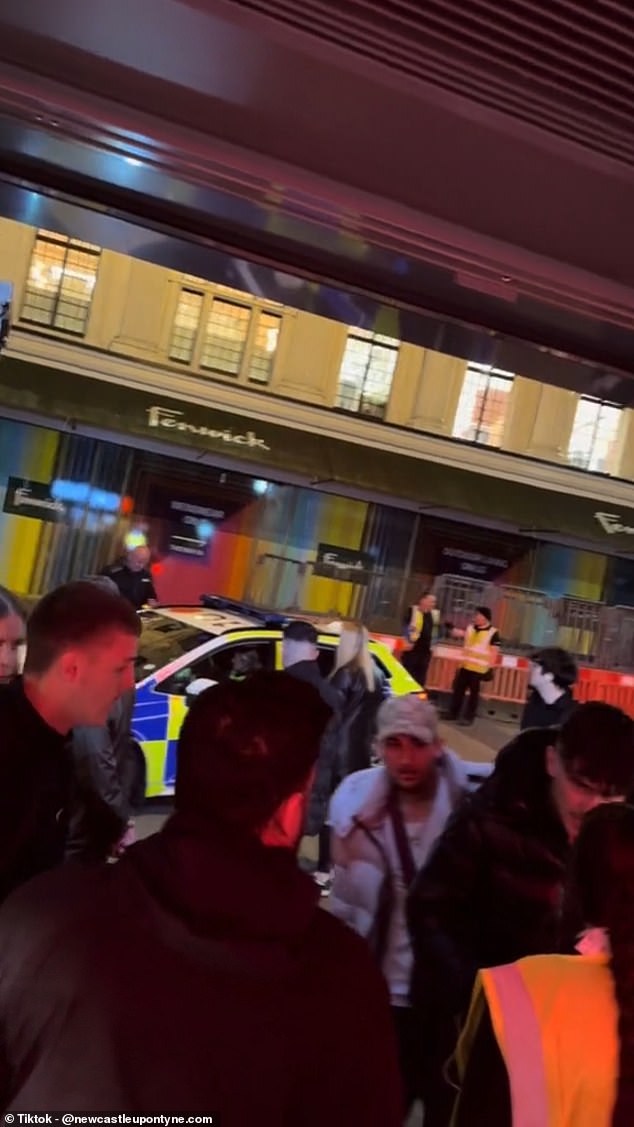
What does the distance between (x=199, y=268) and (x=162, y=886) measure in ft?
6.52

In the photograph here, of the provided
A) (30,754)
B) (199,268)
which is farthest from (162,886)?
(199,268)

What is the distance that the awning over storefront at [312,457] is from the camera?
12188 mm

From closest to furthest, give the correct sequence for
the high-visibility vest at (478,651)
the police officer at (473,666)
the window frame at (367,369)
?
the police officer at (473,666), the high-visibility vest at (478,651), the window frame at (367,369)

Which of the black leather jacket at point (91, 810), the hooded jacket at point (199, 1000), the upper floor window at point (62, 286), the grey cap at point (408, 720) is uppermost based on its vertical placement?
the upper floor window at point (62, 286)

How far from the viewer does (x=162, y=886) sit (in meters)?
1.14

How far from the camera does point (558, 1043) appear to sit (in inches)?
50.0

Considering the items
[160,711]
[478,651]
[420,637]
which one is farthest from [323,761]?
[420,637]

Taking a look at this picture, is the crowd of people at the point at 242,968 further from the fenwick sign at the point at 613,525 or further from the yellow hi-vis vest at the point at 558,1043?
the fenwick sign at the point at 613,525

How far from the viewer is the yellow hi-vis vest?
125 centimetres

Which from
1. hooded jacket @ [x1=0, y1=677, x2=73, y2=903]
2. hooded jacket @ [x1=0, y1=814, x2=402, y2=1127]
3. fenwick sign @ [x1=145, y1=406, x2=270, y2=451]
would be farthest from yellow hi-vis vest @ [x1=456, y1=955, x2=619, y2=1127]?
fenwick sign @ [x1=145, y1=406, x2=270, y2=451]

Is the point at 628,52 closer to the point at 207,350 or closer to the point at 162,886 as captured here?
the point at 162,886

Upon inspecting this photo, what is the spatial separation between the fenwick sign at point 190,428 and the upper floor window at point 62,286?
1.48 metres

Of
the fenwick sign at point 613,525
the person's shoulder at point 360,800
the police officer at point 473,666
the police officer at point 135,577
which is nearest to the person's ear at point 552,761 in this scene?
the person's shoulder at point 360,800

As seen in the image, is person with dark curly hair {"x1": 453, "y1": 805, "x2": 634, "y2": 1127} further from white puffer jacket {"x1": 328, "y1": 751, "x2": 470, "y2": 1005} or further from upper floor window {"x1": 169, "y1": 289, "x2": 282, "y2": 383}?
upper floor window {"x1": 169, "y1": 289, "x2": 282, "y2": 383}
